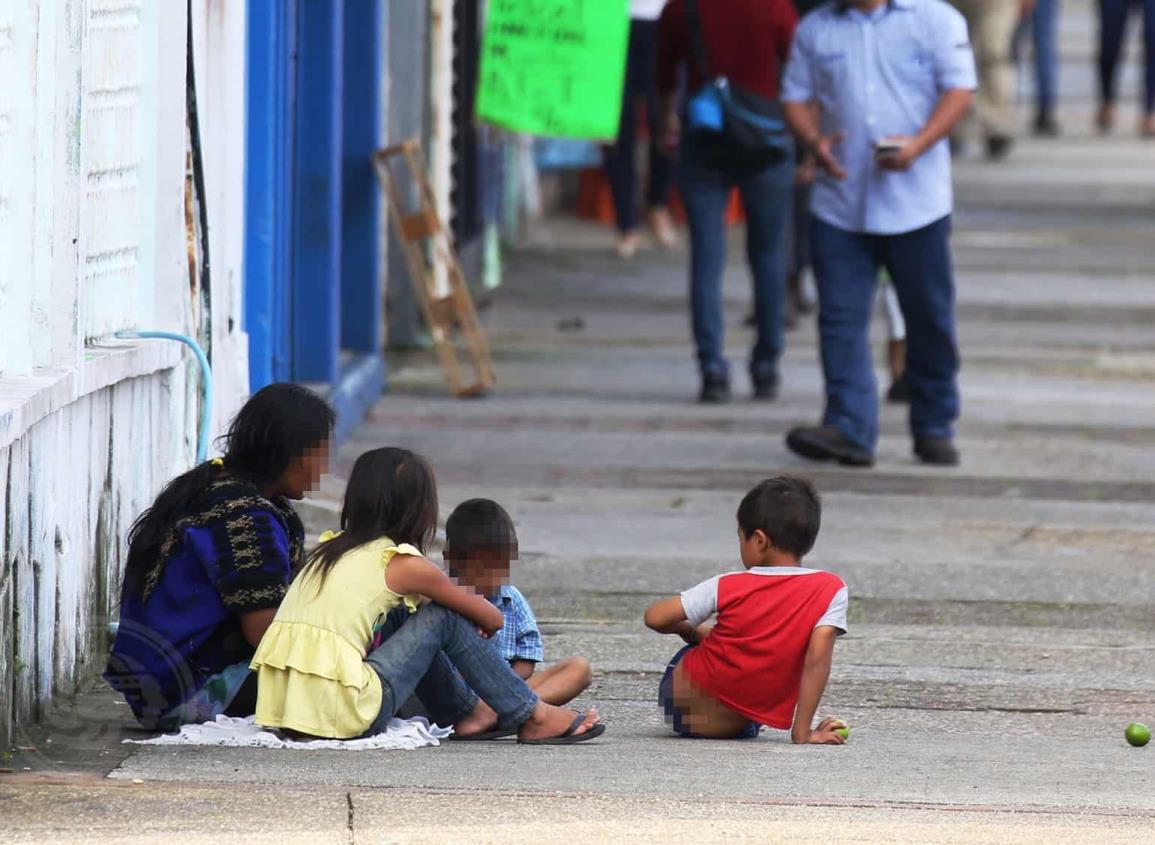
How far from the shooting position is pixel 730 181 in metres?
10.5

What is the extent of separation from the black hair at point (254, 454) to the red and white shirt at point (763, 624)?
3.04ft

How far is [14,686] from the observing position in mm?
A: 5098

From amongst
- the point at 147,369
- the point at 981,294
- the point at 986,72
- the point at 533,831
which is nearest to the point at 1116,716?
the point at 533,831

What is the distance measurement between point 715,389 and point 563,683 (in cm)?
549

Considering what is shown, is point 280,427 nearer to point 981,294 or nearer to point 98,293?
point 98,293

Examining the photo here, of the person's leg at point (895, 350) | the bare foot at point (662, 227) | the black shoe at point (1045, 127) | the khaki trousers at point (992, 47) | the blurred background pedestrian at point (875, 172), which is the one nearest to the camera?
the blurred background pedestrian at point (875, 172)

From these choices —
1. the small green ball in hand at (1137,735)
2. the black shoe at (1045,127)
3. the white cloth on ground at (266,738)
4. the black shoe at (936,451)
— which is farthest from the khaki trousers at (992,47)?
the white cloth on ground at (266,738)

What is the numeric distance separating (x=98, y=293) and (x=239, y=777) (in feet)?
5.65

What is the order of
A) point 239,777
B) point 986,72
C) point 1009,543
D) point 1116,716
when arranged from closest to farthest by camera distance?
1. point 239,777
2. point 1116,716
3. point 1009,543
4. point 986,72

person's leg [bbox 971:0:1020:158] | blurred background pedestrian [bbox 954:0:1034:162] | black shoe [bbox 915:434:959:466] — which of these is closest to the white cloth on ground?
black shoe [bbox 915:434:959:466]

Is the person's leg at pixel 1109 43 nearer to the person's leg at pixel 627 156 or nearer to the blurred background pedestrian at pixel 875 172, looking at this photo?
the person's leg at pixel 627 156

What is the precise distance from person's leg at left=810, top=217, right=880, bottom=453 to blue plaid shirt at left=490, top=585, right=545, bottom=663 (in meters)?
3.82

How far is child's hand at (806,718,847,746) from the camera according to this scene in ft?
17.8

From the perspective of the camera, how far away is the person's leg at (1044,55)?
21203 mm
